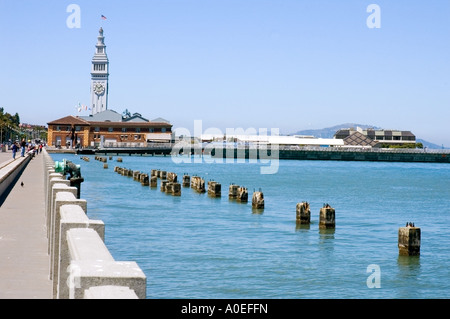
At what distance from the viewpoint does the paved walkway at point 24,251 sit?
38.5 ft

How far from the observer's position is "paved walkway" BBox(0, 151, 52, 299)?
11.7 metres

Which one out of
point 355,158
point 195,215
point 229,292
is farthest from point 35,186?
point 355,158

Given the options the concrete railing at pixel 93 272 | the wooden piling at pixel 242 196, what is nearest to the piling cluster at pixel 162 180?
the wooden piling at pixel 242 196

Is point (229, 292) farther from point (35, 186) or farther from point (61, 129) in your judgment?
point (61, 129)

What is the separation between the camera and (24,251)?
15312mm

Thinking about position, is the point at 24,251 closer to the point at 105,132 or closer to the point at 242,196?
the point at 242,196

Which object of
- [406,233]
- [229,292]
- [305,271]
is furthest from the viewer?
[406,233]

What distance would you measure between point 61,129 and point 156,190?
132176mm

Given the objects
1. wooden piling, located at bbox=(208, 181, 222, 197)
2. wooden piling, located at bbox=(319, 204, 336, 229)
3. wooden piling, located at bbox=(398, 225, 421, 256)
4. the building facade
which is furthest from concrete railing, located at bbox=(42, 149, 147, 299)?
the building facade

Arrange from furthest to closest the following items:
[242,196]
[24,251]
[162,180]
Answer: [162,180]
[242,196]
[24,251]

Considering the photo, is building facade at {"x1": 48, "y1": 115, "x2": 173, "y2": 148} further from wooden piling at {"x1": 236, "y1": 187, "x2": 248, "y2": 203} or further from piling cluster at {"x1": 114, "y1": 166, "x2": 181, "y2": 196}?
wooden piling at {"x1": 236, "y1": 187, "x2": 248, "y2": 203}

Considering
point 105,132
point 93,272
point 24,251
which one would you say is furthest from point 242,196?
point 105,132

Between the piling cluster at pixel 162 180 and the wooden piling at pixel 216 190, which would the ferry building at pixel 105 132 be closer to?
the piling cluster at pixel 162 180
